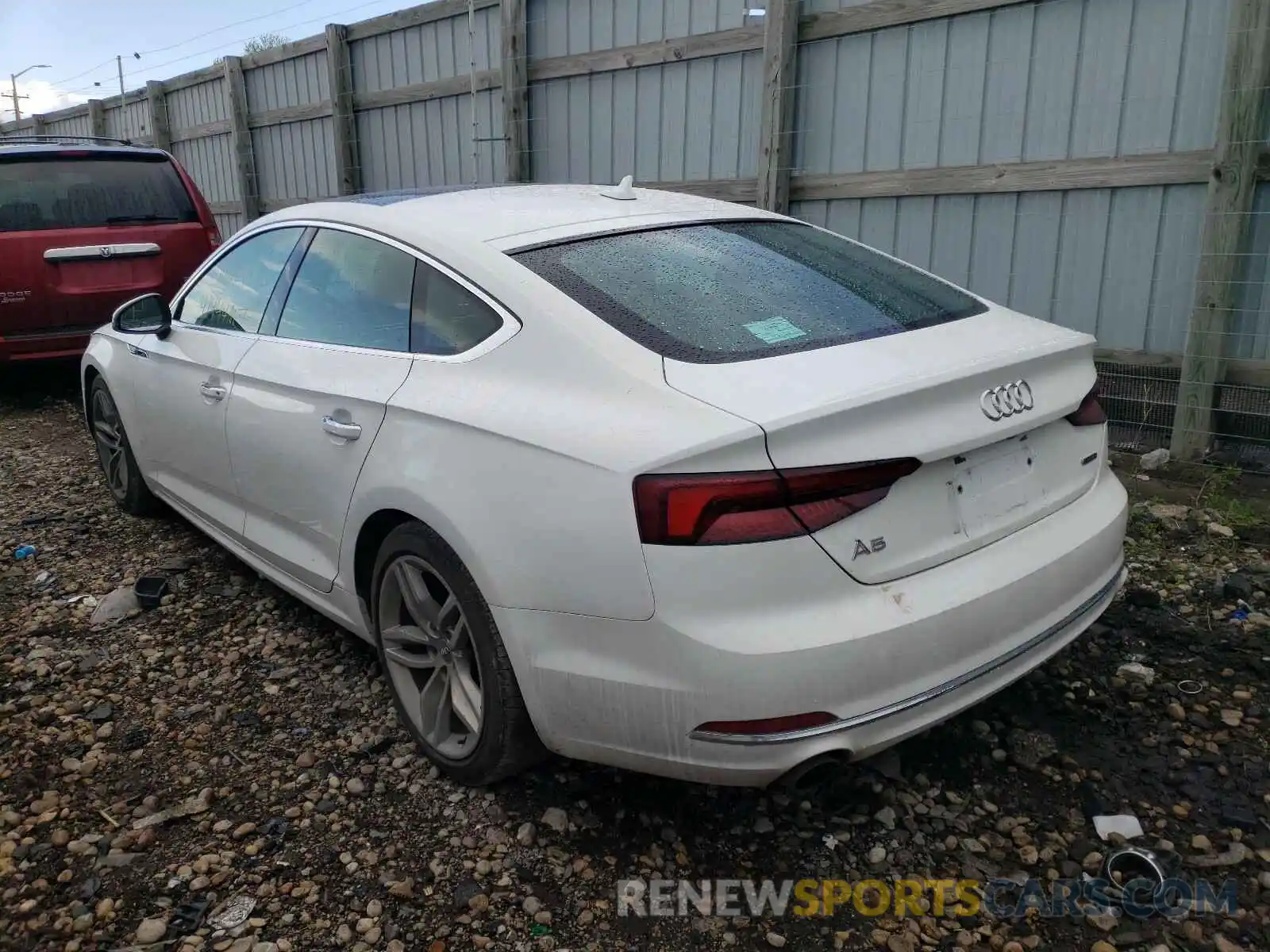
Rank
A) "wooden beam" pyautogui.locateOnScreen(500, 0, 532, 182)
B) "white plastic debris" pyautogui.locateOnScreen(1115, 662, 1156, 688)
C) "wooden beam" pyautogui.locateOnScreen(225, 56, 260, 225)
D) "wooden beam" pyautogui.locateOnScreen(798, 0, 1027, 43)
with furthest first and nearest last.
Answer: "wooden beam" pyautogui.locateOnScreen(225, 56, 260, 225)
"wooden beam" pyautogui.locateOnScreen(500, 0, 532, 182)
"wooden beam" pyautogui.locateOnScreen(798, 0, 1027, 43)
"white plastic debris" pyautogui.locateOnScreen(1115, 662, 1156, 688)

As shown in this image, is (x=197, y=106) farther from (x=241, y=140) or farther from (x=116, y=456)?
(x=116, y=456)

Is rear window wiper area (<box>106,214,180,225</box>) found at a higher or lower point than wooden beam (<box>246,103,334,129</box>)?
lower

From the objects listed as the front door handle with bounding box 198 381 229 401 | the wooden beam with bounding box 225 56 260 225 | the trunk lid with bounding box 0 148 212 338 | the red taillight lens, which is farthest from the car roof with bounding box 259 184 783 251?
the wooden beam with bounding box 225 56 260 225

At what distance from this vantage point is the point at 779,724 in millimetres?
2047

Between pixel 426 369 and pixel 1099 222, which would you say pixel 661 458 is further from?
pixel 1099 222

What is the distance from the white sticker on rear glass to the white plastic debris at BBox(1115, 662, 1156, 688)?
1.68m

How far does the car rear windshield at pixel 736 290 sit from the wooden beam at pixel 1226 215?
2.43m

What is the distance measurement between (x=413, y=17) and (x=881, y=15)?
16.2 ft

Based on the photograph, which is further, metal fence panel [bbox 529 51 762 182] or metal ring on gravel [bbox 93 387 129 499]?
metal fence panel [bbox 529 51 762 182]

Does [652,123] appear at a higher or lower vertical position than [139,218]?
higher

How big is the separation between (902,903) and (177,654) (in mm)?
2612

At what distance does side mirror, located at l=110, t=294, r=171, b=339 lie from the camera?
416 centimetres

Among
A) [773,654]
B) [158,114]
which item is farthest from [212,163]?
[773,654]

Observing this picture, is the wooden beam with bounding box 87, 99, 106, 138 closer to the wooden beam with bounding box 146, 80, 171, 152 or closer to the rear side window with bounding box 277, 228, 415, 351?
the wooden beam with bounding box 146, 80, 171, 152
